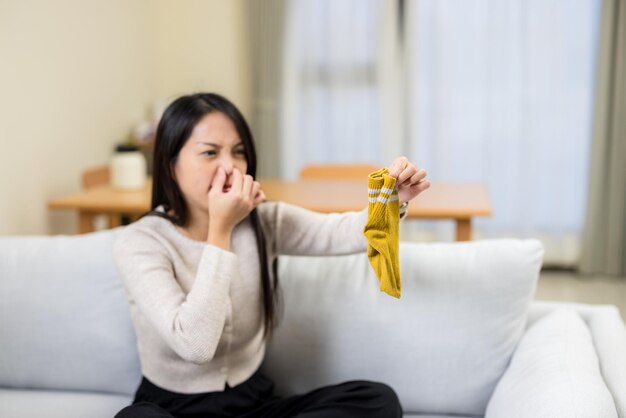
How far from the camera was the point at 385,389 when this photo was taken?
167 centimetres

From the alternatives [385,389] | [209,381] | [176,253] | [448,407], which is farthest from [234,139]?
[448,407]

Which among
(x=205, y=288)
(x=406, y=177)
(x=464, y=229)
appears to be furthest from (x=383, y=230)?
(x=464, y=229)

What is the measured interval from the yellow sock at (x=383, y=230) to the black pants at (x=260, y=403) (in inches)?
9.7

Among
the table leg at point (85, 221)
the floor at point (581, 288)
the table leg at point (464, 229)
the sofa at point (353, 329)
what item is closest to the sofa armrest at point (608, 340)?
the sofa at point (353, 329)

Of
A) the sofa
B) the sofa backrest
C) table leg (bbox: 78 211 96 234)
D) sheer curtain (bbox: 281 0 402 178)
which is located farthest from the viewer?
sheer curtain (bbox: 281 0 402 178)

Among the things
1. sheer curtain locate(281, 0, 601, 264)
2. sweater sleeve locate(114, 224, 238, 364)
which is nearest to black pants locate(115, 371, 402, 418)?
sweater sleeve locate(114, 224, 238, 364)

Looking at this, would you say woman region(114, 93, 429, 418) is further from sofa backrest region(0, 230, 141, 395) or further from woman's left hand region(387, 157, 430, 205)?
sofa backrest region(0, 230, 141, 395)

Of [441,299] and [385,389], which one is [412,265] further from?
[385,389]

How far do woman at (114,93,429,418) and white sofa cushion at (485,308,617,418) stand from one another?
0.26 m

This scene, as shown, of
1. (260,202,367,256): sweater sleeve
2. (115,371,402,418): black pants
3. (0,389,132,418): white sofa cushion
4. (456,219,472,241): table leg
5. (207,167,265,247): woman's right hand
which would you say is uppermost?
(207,167,265,247): woman's right hand

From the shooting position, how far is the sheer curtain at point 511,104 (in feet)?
13.4

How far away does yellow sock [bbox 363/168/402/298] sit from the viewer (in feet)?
4.99

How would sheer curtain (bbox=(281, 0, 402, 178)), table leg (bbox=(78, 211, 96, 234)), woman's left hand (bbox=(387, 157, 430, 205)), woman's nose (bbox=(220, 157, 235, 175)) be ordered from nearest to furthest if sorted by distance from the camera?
1. woman's left hand (bbox=(387, 157, 430, 205))
2. woman's nose (bbox=(220, 157, 235, 175))
3. table leg (bbox=(78, 211, 96, 234))
4. sheer curtain (bbox=(281, 0, 402, 178))

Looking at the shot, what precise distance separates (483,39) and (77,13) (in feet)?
7.05
